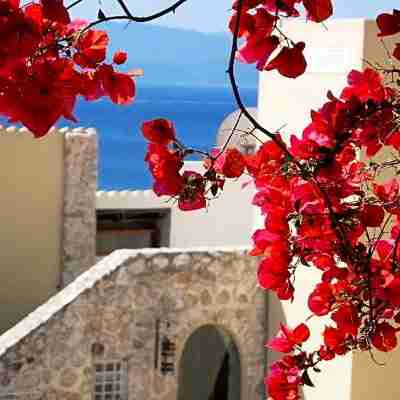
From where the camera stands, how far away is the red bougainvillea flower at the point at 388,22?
6.72 ft

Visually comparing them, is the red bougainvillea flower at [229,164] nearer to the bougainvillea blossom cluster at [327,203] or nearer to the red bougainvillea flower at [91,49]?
the bougainvillea blossom cluster at [327,203]

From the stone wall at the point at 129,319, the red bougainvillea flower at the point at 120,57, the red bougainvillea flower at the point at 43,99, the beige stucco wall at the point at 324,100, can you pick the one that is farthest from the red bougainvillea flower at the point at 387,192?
the stone wall at the point at 129,319

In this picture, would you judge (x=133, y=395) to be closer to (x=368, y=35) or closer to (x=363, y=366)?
(x=363, y=366)

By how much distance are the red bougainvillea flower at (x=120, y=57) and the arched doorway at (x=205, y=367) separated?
967cm

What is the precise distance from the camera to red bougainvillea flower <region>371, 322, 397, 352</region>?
2344 mm

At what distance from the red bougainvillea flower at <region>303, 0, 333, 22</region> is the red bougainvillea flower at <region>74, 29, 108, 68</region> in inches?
14.5

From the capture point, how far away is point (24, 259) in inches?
512

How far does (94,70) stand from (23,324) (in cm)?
683

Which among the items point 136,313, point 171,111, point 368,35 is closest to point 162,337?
point 136,313

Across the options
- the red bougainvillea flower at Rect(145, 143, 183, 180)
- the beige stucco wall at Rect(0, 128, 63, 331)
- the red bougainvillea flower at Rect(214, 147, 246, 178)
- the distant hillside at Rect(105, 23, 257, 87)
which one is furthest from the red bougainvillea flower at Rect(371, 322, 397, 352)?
the distant hillside at Rect(105, 23, 257, 87)

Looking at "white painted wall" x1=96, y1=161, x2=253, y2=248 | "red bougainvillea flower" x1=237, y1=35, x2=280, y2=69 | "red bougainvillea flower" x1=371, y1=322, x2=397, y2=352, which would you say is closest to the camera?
"red bougainvillea flower" x1=237, y1=35, x2=280, y2=69

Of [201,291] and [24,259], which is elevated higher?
[24,259]

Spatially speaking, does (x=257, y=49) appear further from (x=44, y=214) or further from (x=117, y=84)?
(x=44, y=214)

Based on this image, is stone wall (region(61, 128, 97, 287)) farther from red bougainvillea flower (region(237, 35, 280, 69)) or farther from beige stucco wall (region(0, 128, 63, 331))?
red bougainvillea flower (region(237, 35, 280, 69))
